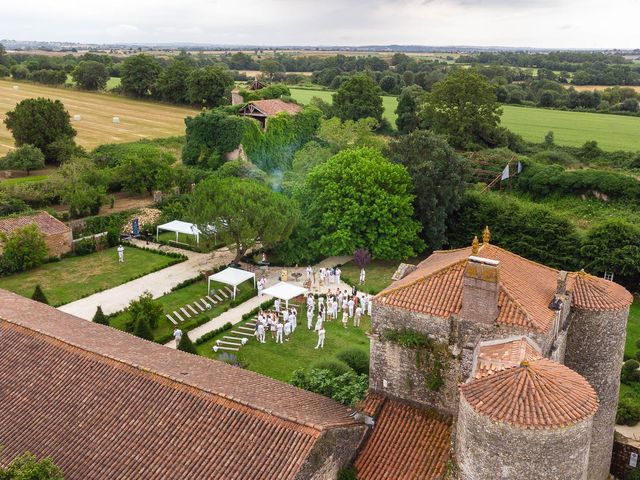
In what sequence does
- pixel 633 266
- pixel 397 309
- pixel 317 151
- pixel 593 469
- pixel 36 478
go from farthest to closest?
pixel 317 151, pixel 633 266, pixel 593 469, pixel 397 309, pixel 36 478

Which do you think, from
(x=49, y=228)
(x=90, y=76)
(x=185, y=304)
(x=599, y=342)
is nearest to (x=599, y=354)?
(x=599, y=342)

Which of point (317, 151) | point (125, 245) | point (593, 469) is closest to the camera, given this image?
point (593, 469)

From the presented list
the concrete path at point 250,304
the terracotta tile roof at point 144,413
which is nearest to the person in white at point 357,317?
the concrete path at point 250,304

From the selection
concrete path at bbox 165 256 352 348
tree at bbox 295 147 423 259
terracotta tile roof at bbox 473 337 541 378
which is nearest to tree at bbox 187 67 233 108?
Result: tree at bbox 295 147 423 259

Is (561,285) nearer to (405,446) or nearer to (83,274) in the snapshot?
(405,446)

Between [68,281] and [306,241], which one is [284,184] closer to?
[306,241]

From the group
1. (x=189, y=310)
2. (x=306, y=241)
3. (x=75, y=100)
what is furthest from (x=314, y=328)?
(x=75, y=100)

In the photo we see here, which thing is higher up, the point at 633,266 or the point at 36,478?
the point at 36,478
